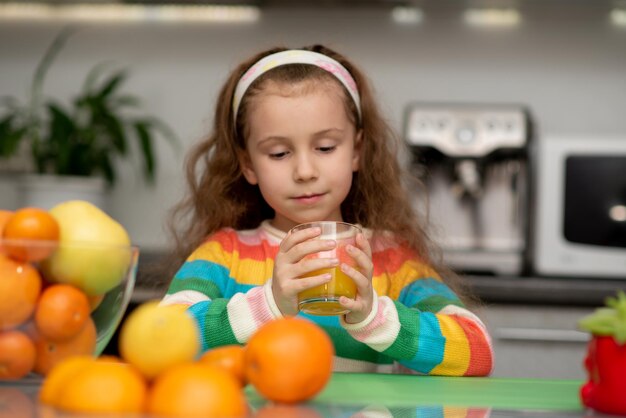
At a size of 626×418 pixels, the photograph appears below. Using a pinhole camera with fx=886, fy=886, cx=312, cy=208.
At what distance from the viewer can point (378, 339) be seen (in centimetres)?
104

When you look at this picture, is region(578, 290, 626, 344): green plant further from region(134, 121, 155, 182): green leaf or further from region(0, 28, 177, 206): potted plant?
region(134, 121, 155, 182): green leaf

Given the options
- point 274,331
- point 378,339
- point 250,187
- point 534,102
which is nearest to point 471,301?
point 250,187

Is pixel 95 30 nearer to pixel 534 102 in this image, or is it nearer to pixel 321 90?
pixel 534 102

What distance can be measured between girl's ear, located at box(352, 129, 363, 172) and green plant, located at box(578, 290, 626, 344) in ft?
2.62

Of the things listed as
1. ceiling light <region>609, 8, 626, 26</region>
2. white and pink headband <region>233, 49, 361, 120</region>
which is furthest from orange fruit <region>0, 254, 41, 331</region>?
ceiling light <region>609, 8, 626, 26</region>

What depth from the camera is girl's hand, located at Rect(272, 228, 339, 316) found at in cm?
97

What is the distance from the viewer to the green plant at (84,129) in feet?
8.87

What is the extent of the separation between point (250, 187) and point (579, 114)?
66.0 inches

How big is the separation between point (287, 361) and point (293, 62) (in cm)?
90

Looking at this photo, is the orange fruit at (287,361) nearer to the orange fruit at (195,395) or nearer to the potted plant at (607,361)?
the orange fruit at (195,395)

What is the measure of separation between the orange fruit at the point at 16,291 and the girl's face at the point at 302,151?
68 centimetres

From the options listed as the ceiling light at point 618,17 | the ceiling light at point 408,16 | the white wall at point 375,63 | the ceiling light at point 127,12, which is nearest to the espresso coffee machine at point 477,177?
the white wall at point 375,63

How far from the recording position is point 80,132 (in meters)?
2.76

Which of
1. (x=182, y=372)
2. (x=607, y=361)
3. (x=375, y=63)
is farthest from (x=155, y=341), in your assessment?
(x=375, y=63)
